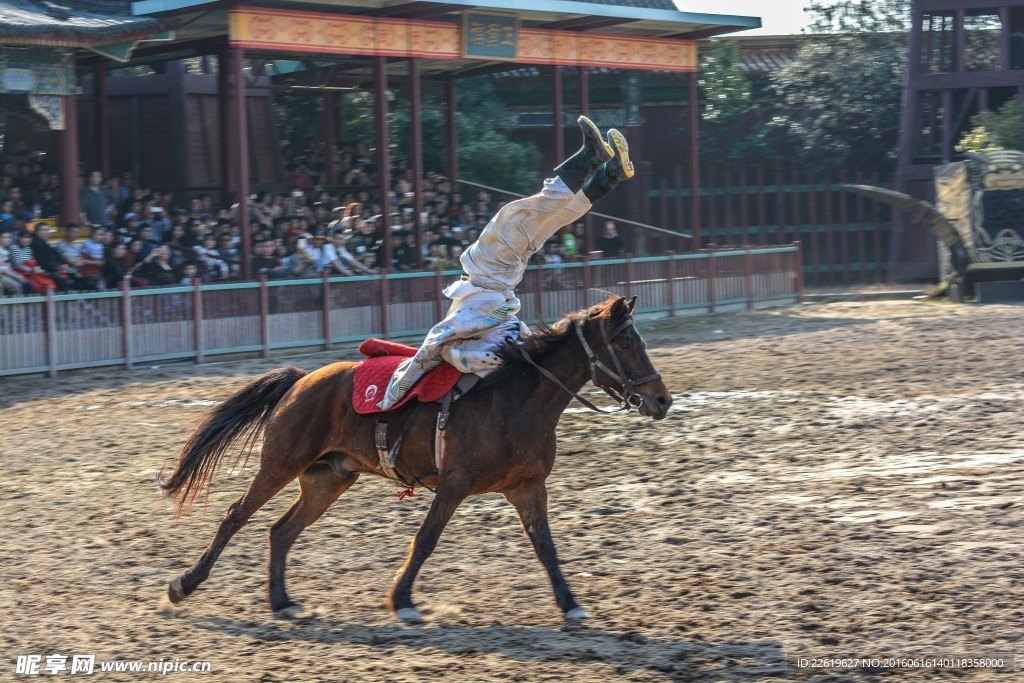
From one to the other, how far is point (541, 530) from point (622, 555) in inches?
42.1

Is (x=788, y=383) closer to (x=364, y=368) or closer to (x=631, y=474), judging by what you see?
(x=631, y=474)

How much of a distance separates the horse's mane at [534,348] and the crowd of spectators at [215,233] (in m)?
10.7

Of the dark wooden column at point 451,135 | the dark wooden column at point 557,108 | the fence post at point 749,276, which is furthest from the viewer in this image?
the dark wooden column at point 451,135

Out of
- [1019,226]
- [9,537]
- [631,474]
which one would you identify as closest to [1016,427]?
[631,474]

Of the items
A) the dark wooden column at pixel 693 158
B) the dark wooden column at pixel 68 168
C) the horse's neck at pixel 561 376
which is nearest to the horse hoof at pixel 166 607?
the horse's neck at pixel 561 376

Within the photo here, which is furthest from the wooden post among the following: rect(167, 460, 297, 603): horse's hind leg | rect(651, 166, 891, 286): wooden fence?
rect(651, 166, 891, 286): wooden fence

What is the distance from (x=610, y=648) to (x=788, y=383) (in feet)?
26.7

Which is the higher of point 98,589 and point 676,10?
point 676,10

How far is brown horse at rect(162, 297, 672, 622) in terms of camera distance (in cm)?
621

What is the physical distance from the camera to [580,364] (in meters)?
6.34

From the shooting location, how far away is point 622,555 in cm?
729

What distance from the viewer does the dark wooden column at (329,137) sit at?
78.9 ft

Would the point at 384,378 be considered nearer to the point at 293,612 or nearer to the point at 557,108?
the point at 293,612

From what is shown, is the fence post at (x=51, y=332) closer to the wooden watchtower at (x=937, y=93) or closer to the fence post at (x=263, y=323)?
the fence post at (x=263, y=323)
